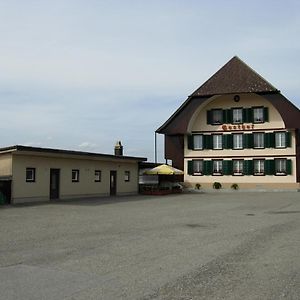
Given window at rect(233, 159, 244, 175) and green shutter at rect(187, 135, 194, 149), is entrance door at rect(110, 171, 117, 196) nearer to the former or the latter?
green shutter at rect(187, 135, 194, 149)

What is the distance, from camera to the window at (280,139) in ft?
147

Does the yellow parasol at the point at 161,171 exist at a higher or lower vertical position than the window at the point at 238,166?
lower

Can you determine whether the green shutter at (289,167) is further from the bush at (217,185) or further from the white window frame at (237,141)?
the bush at (217,185)

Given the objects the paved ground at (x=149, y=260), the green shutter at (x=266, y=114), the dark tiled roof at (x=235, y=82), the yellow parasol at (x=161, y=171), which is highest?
the dark tiled roof at (x=235, y=82)

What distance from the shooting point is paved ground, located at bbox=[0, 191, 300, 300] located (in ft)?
22.6

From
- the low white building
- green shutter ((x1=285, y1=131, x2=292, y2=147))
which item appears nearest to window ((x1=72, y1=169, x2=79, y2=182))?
the low white building

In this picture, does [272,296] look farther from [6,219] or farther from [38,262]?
[6,219]

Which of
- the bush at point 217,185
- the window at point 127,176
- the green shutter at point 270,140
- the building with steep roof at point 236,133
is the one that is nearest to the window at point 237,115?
the building with steep roof at point 236,133

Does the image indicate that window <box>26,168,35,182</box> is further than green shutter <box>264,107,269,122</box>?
No

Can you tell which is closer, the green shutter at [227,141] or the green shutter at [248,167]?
the green shutter at [248,167]

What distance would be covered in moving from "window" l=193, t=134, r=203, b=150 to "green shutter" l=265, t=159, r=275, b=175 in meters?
6.46

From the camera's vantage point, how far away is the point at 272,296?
21.5 ft

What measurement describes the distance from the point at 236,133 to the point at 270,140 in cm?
326

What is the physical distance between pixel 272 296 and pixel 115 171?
1217 inches
